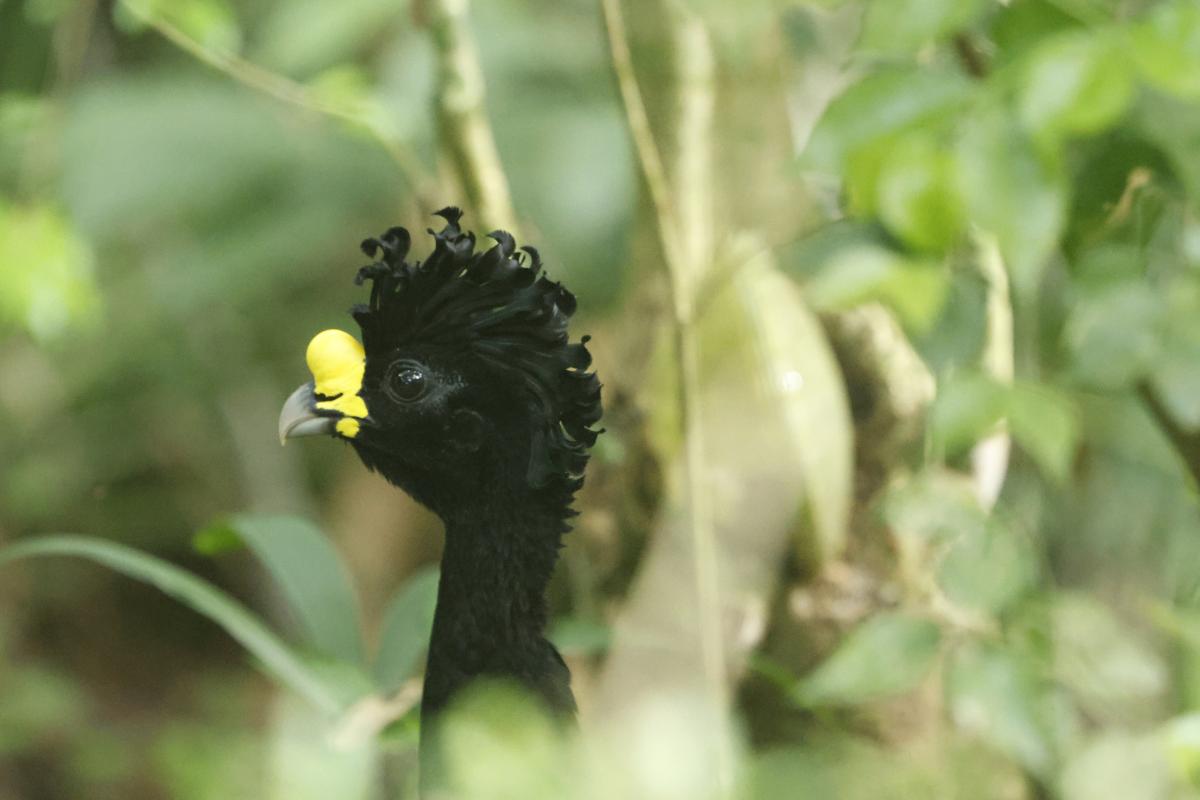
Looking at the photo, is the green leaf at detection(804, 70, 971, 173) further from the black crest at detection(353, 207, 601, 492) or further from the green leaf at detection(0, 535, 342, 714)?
the green leaf at detection(0, 535, 342, 714)

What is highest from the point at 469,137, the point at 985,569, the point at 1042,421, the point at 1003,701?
the point at 469,137

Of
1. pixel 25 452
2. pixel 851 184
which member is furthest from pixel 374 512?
pixel 851 184

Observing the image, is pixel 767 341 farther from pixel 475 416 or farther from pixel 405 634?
pixel 405 634

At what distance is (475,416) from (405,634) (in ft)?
1.93

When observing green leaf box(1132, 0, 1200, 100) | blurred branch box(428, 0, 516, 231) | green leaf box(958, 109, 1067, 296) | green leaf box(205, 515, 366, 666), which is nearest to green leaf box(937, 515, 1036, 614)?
green leaf box(958, 109, 1067, 296)

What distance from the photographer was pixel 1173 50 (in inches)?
62.4

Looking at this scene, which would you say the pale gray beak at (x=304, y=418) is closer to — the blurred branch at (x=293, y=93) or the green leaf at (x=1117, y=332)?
the blurred branch at (x=293, y=93)

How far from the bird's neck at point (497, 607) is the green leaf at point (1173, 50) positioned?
1062 mm

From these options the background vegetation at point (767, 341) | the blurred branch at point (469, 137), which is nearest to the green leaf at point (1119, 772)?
the background vegetation at point (767, 341)

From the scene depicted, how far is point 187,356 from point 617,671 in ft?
11.5

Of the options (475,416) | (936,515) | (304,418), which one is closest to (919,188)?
(936,515)

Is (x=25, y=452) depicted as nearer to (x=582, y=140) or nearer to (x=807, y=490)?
(x=582, y=140)

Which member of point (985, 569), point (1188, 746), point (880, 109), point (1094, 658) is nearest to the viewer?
point (1188, 746)

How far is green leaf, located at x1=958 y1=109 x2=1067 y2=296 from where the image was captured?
171 centimetres
